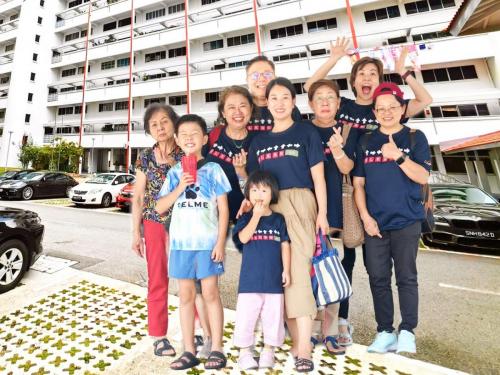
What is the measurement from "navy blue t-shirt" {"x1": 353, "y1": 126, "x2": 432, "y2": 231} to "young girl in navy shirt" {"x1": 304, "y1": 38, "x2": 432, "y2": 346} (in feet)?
0.83

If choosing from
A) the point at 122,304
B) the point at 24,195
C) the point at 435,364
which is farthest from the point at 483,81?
the point at 24,195

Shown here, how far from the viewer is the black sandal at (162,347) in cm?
227


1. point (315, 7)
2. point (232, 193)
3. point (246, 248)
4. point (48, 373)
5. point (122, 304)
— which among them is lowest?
point (48, 373)

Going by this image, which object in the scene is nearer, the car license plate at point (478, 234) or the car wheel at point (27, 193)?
the car license plate at point (478, 234)

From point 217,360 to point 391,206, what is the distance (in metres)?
1.91

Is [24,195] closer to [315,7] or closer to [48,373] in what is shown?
[48,373]

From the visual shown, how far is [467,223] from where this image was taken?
556 cm

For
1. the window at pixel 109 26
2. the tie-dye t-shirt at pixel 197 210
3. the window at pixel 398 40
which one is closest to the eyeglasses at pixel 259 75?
the tie-dye t-shirt at pixel 197 210

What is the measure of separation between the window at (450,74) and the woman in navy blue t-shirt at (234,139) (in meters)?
21.8

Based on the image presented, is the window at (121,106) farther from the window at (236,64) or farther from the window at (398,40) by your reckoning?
the window at (398,40)

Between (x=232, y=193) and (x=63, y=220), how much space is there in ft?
28.1

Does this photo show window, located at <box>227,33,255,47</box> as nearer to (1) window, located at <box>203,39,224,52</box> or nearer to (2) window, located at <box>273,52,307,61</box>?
(1) window, located at <box>203,39,224,52</box>

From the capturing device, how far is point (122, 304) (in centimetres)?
321

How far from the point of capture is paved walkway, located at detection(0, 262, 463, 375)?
211 centimetres
